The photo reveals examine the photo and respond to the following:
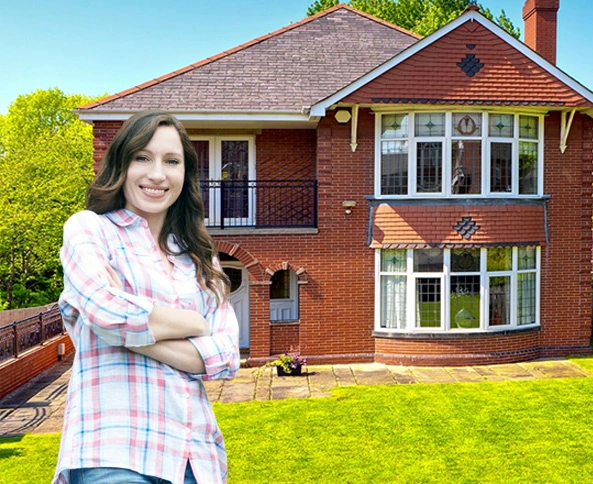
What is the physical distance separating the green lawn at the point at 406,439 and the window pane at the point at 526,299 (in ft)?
8.53

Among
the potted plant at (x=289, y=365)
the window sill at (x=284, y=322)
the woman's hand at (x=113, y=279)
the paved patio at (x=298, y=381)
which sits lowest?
the paved patio at (x=298, y=381)

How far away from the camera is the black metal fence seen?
35.6 ft

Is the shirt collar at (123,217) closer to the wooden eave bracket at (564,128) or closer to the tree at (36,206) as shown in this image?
the wooden eave bracket at (564,128)

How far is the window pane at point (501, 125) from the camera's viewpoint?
12.3 metres

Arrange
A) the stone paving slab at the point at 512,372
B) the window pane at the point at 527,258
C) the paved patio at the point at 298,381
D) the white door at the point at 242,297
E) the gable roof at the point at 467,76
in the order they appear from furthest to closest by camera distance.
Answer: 1. the white door at the point at 242,297
2. the window pane at the point at 527,258
3. the gable roof at the point at 467,76
4. the stone paving slab at the point at 512,372
5. the paved patio at the point at 298,381

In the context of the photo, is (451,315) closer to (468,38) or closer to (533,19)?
(468,38)

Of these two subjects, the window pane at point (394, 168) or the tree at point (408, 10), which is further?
the tree at point (408, 10)

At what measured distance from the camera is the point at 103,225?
1.98 m

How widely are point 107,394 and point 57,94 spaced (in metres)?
37.4

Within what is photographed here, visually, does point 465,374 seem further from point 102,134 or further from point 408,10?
point 408,10

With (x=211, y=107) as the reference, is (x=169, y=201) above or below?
below

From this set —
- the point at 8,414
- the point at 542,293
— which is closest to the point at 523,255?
the point at 542,293

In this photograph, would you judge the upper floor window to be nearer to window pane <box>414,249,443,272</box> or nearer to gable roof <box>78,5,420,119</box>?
window pane <box>414,249,443,272</box>

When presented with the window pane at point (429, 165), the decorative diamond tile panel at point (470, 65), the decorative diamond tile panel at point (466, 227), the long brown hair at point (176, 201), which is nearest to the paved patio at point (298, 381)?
the decorative diamond tile panel at point (466, 227)
